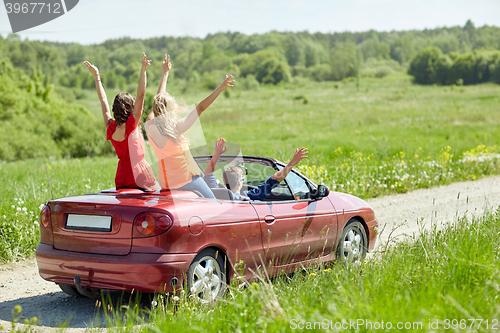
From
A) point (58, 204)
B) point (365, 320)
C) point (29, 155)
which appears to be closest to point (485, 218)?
point (365, 320)

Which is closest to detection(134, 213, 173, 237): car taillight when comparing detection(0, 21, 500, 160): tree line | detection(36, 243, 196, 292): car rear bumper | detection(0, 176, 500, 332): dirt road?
detection(36, 243, 196, 292): car rear bumper

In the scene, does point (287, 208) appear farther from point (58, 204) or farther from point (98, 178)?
point (98, 178)

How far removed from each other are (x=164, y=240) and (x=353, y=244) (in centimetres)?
288

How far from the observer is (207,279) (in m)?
4.25

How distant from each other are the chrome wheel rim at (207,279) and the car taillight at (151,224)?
48cm

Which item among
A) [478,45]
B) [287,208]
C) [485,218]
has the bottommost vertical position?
[485,218]

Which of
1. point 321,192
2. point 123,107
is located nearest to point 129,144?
point 123,107

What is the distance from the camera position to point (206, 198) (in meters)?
4.51

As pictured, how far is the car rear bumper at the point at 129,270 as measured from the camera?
3916 millimetres

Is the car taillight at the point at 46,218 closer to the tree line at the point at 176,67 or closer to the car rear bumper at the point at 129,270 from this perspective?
the car rear bumper at the point at 129,270

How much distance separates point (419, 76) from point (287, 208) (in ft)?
443

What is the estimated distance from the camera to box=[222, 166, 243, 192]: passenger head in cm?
547

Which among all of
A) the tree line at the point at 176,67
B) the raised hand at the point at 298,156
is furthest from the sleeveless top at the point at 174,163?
the tree line at the point at 176,67

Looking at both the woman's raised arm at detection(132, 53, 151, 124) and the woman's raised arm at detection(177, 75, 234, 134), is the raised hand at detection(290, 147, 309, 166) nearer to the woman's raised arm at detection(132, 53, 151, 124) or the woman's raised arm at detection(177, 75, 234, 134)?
the woman's raised arm at detection(177, 75, 234, 134)
